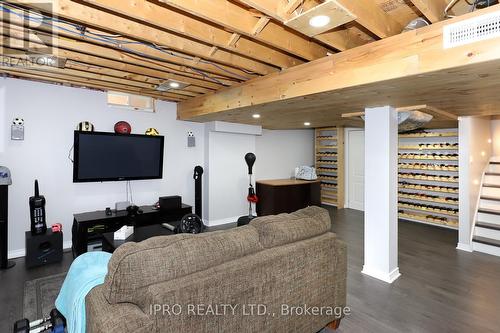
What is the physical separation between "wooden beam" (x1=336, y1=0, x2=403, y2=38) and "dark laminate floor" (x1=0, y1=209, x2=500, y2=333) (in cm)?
235

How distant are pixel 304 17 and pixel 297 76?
1.09 metres

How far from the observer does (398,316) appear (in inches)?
94.3

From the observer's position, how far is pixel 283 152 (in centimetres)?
711

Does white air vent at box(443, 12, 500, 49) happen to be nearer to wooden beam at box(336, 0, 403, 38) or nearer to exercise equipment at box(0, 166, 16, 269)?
wooden beam at box(336, 0, 403, 38)

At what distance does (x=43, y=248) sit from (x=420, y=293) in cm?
439

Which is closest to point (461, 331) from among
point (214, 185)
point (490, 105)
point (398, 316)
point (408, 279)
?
point (398, 316)

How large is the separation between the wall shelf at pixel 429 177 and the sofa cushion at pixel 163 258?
5363 mm

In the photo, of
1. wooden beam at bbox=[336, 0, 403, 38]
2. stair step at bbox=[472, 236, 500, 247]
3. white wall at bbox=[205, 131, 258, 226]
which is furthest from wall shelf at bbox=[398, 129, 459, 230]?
wooden beam at bbox=[336, 0, 403, 38]

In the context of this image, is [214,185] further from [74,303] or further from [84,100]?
[74,303]

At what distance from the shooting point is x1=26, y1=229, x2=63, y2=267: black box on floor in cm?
326

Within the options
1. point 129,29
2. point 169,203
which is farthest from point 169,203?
point 129,29

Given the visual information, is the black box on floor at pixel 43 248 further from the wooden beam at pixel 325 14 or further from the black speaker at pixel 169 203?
the wooden beam at pixel 325 14

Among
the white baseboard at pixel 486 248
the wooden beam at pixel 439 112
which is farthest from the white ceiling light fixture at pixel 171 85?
the white baseboard at pixel 486 248

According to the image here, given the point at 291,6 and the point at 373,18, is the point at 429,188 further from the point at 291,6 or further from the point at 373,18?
the point at 291,6
